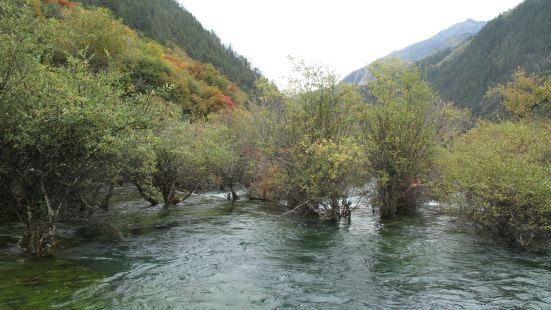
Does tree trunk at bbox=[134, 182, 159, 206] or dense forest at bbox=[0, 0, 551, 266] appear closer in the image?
dense forest at bbox=[0, 0, 551, 266]

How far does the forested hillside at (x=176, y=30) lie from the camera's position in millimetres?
131625

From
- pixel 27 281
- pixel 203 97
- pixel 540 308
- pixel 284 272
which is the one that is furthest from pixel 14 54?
pixel 203 97

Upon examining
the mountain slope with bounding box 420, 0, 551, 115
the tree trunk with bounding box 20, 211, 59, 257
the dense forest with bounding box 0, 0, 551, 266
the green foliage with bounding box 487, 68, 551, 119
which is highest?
the mountain slope with bounding box 420, 0, 551, 115

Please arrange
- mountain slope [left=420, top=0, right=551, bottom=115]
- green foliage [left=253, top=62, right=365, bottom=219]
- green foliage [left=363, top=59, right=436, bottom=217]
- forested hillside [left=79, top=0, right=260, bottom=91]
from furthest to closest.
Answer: mountain slope [left=420, top=0, right=551, bottom=115] < forested hillside [left=79, top=0, right=260, bottom=91] < green foliage [left=363, top=59, right=436, bottom=217] < green foliage [left=253, top=62, right=365, bottom=219]

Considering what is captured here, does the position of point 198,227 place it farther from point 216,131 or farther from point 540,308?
point 216,131

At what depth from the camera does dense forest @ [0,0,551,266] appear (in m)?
13.8

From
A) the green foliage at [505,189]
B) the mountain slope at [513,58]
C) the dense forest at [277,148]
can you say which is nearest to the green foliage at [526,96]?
the dense forest at [277,148]

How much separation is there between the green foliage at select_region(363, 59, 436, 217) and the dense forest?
0.09 metres

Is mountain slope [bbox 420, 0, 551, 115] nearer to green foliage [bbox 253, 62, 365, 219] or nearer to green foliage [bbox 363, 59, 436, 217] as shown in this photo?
green foliage [bbox 363, 59, 436, 217]

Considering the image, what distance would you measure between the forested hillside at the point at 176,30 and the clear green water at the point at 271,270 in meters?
117

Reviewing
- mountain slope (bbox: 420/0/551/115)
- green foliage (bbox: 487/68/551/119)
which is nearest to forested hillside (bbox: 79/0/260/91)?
mountain slope (bbox: 420/0/551/115)

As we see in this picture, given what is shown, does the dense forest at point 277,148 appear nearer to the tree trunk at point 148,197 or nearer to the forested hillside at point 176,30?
the tree trunk at point 148,197

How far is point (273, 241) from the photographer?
781 inches

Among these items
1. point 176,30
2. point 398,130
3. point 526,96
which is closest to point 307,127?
point 398,130
